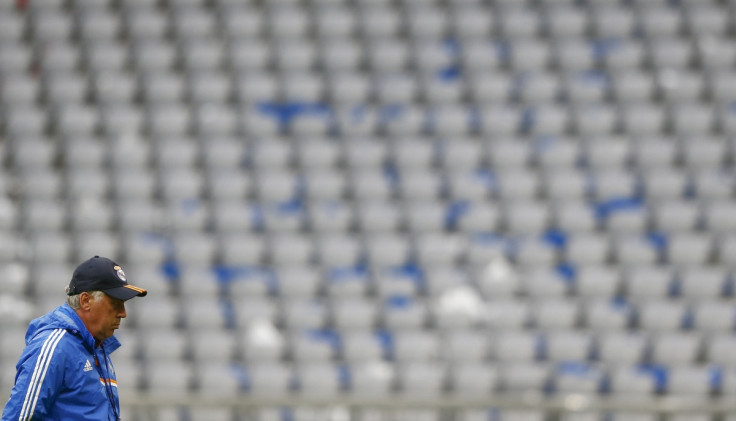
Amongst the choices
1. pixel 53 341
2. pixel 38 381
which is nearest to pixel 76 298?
pixel 53 341

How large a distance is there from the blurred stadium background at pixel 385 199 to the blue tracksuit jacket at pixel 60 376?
12.3 feet

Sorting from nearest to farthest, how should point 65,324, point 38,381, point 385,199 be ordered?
point 38,381 → point 65,324 → point 385,199

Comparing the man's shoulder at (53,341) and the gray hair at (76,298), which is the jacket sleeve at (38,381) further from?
the gray hair at (76,298)

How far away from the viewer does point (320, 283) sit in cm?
816

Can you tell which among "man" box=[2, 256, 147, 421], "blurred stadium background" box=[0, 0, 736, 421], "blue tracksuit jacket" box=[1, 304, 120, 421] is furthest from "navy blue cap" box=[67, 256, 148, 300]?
"blurred stadium background" box=[0, 0, 736, 421]

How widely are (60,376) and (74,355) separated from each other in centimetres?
8

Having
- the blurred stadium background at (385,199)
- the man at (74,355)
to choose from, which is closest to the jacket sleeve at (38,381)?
the man at (74,355)

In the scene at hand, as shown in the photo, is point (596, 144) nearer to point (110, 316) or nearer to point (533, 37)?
point (533, 37)

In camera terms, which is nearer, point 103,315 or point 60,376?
point 60,376

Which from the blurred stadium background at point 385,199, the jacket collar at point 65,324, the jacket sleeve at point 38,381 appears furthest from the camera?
the blurred stadium background at point 385,199

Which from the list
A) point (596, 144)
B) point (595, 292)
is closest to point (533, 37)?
point (596, 144)

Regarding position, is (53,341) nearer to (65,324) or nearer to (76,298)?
(65,324)

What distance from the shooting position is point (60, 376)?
2920mm

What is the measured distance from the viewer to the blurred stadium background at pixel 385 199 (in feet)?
25.1
